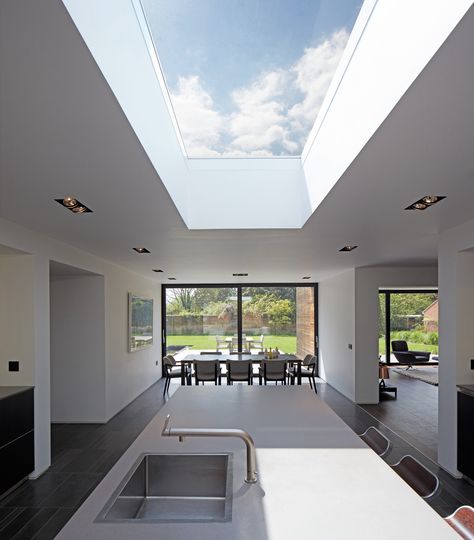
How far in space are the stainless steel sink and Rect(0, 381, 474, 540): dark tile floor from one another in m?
0.83

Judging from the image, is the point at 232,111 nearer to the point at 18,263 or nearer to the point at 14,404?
the point at 18,263

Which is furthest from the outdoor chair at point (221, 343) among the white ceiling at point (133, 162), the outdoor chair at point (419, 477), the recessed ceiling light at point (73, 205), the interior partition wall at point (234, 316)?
the outdoor chair at point (419, 477)

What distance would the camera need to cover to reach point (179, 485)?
2070mm

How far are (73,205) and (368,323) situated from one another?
5.74 metres

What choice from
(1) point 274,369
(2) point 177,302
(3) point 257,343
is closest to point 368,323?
(1) point 274,369

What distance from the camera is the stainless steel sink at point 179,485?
194 cm

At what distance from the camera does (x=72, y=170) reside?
2256 mm

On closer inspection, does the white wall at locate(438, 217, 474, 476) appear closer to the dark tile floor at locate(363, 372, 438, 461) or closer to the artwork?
the dark tile floor at locate(363, 372, 438, 461)

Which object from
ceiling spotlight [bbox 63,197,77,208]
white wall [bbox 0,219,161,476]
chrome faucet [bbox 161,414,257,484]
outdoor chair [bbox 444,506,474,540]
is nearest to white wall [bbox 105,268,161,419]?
white wall [bbox 0,219,161,476]

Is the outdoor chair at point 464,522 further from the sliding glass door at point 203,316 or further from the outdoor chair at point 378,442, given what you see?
the sliding glass door at point 203,316

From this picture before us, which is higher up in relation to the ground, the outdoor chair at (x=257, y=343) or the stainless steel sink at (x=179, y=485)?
the stainless steel sink at (x=179, y=485)

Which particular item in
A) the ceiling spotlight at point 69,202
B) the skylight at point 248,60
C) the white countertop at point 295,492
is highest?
the skylight at point 248,60

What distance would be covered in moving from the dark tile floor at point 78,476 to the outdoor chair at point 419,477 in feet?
1.70

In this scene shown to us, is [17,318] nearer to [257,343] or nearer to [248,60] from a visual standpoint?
[248,60]
